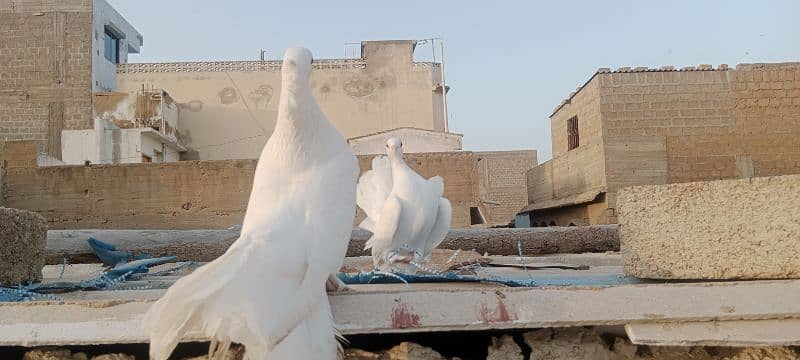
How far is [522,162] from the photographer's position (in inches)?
935

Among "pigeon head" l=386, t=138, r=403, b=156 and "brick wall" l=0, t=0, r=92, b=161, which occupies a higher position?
"brick wall" l=0, t=0, r=92, b=161

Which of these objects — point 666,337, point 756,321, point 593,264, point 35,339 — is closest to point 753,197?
point 756,321

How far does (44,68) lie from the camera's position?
19.8 meters

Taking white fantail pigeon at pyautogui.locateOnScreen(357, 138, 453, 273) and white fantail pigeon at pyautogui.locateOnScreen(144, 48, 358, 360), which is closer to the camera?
white fantail pigeon at pyautogui.locateOnScreen(144, 48, 358, 360)

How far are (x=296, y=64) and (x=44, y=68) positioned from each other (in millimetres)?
20377

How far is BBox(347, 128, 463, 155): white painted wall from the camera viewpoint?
56.7ft

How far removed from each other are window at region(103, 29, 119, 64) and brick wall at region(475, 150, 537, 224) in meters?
13.4

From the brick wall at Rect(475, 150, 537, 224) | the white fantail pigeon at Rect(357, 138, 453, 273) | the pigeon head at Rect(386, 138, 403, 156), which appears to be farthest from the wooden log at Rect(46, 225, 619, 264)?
the brick wall at Rect(475, 150, 537, 224)

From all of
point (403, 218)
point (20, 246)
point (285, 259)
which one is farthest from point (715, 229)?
point (20, 246)

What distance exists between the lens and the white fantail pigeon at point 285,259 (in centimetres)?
214

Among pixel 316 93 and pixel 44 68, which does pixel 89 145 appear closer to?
pixel 44 68

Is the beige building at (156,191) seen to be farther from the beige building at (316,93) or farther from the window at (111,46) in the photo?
the window at (111,46)

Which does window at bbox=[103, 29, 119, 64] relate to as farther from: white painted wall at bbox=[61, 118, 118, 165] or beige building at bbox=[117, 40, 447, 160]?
white painted wall at bbox=[61, 118, 118, 165]

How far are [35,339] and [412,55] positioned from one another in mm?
19942
